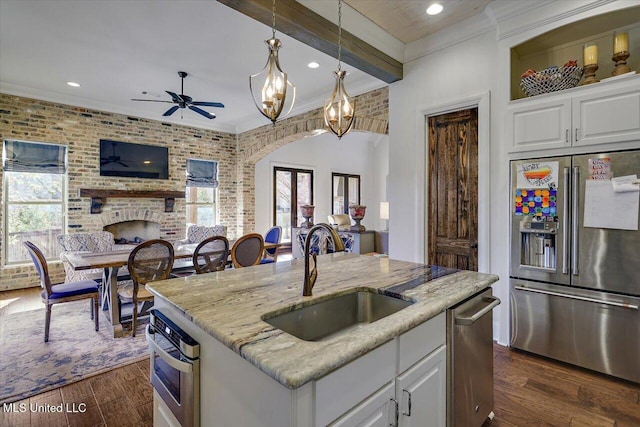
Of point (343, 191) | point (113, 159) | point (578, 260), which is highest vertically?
point (113, 159)

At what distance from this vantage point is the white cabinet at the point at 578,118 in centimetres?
230

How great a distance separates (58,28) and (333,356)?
4.27 metres

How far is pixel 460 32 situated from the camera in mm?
3240

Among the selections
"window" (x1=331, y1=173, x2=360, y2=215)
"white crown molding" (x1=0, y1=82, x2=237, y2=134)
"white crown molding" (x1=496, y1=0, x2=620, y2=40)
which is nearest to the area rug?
"white crown molding" (x1=0, y1=82, x2=237, y2=134)

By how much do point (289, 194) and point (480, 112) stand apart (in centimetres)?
592

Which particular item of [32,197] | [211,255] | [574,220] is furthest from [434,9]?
[32,197]

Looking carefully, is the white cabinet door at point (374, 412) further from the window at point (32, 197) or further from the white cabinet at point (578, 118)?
the window at point (32, 197)

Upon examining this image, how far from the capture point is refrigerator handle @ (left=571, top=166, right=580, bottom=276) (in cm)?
250

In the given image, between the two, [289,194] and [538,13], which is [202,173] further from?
[538,13]

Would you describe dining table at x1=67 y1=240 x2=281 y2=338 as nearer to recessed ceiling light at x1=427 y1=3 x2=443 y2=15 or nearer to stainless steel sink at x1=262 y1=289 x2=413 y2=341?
stainless steel sink at x1=262 y1=289 x2=413 y2=341

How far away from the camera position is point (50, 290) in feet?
10.1

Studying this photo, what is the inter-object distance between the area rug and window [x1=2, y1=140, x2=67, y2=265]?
1781 millimetres

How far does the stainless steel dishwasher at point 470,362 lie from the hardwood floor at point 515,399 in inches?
13.8

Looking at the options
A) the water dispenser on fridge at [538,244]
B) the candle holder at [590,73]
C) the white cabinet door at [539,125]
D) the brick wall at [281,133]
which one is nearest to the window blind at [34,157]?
the brick wall at [281,133]
